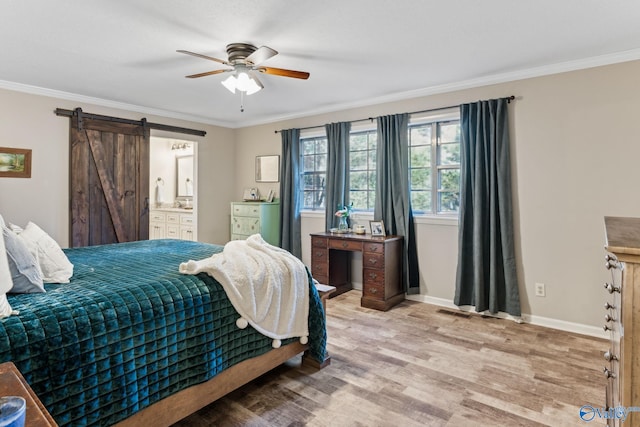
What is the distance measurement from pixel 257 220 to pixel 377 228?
1918 mm

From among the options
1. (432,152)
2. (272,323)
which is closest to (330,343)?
(272,323)

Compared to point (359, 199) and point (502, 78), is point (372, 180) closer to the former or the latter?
point (359, 199)

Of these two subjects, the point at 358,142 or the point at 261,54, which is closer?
the point at 261,54

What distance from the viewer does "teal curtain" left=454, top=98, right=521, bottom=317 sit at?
348 cm

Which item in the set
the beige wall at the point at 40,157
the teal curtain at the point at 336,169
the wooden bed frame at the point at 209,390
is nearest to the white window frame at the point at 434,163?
the teal curtain at the point at 336,169

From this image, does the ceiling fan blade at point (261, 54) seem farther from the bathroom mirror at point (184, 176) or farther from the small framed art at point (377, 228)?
the bathroom mirror at point (184, 176)

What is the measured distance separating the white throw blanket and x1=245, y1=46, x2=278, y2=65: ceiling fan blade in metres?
1.33

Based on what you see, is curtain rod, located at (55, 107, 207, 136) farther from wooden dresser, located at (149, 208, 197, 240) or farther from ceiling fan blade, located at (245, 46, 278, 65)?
ceiling fan blade, located at (245, 46, 278, 65)

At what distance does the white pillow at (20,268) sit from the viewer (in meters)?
1.66

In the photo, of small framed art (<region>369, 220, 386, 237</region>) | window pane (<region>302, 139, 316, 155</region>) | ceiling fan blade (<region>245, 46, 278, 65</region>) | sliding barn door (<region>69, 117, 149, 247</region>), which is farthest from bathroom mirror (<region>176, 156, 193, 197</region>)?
ceiling fan blade (<region>245, 46, 278, 65</region>)

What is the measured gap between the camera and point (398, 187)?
4.17 m

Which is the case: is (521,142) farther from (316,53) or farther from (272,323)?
(272,323)

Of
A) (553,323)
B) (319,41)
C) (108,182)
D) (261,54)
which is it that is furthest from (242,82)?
(553,323)

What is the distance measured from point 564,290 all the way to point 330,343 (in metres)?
2.20
